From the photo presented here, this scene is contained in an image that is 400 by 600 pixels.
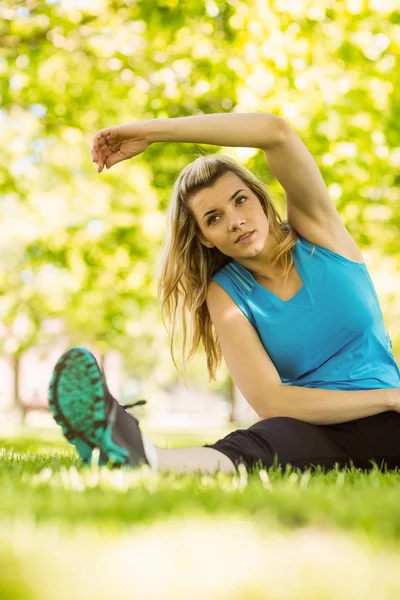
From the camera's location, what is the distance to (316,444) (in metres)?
3.18

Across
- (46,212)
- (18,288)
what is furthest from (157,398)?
(46,212)

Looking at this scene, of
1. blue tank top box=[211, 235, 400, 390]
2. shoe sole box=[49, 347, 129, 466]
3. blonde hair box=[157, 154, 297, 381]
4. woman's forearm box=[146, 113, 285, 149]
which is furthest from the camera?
blonde hair box=[157, 154, 297, 381]

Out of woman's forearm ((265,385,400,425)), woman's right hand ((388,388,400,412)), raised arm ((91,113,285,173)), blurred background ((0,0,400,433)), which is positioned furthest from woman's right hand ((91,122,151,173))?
woman's right hand ((388,388,400,412))

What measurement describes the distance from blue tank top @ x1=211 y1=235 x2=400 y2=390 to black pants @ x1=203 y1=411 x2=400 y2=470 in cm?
20

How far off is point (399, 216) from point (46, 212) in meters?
5.01

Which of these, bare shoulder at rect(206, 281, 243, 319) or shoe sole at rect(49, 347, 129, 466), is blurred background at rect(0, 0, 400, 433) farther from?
shoe sole at rect(49, 347, 129, 466)

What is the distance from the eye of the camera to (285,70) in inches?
269

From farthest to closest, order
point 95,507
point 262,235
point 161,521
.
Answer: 1. point 262,235
2. point 95,507
3. point 161,521

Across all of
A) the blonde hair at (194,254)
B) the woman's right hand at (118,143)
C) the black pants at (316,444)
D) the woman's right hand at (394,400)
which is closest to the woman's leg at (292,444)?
the black pants at (316,444)

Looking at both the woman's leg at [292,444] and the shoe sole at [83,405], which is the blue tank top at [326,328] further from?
the shoe sole at [83,405]

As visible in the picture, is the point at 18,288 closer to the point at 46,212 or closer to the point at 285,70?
the point at 46,212

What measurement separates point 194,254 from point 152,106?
461cm

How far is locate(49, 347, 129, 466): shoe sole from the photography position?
244 cm

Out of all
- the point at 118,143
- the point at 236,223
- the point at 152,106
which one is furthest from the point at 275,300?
the point at 152,106
